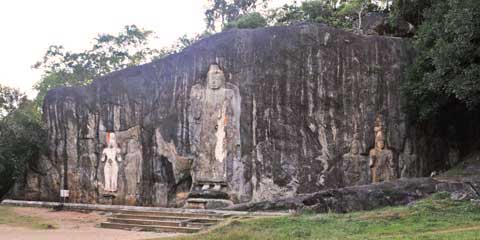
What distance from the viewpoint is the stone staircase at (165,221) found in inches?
541

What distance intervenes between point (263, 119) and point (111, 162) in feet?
20.7

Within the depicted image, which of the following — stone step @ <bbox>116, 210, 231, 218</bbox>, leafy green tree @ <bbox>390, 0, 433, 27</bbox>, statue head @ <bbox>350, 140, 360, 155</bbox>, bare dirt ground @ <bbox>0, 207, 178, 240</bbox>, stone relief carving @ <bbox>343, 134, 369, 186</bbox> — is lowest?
bare dirt ground @ <bbox>0, 207, 178, 240</bbox>

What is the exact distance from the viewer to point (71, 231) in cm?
1383

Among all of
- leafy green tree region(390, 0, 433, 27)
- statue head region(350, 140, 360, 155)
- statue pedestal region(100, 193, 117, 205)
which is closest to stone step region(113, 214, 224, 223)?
statue pedestal region(100, 193, 117, 205)

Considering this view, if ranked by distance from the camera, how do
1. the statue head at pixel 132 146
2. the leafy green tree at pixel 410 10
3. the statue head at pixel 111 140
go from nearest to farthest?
the leafy green tree at pixel 410 10, the statue head at pixel 132 146, the statue head at pixel 111 140

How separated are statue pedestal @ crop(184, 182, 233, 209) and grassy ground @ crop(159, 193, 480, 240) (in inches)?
223

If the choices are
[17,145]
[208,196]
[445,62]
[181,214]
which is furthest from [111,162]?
[445,62]

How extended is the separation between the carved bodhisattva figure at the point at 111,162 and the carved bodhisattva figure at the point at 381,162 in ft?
30.8

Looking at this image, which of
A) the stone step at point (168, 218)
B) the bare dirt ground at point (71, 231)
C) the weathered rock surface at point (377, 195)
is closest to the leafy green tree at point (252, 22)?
the bare dirt ground at point (71, 231)

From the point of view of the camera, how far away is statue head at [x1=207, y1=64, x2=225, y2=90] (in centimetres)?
1933

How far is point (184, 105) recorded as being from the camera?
19.7 meters

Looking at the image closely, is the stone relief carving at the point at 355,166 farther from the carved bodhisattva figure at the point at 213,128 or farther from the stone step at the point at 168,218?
the stone step at the point at 168,218

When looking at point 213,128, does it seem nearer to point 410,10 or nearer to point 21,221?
point 21,221

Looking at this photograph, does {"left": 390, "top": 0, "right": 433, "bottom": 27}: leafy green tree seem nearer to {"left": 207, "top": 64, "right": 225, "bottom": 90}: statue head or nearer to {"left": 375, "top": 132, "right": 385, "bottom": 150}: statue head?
{"left": 375, "top": 132, "right": 385, "bottom": 150}: statue head
